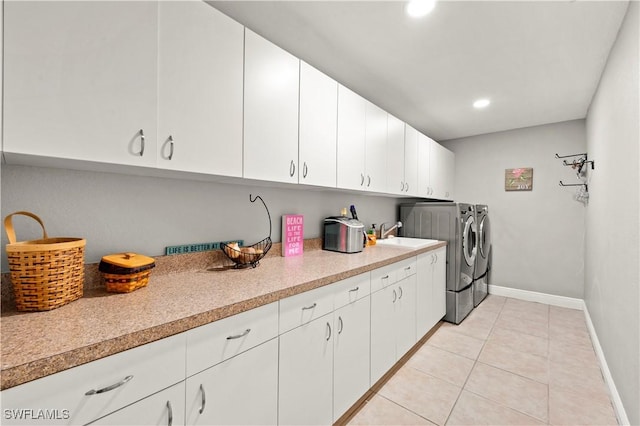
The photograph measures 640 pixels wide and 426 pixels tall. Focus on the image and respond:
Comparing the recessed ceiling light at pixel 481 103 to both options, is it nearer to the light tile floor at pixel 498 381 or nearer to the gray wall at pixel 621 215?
the gray wall at pixel 621 215

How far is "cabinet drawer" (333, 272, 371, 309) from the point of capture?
1.47 metres

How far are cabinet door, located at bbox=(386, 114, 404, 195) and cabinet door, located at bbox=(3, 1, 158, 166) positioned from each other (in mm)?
2000

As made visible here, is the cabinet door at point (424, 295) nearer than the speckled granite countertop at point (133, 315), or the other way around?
the speckled granite countertop at point (133, 315)

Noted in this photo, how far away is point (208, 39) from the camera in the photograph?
1.22 m

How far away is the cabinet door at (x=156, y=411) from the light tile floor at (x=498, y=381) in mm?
1155

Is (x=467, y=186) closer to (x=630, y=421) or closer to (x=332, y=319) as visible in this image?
(x=630, y=421)

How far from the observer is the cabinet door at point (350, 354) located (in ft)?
4.84

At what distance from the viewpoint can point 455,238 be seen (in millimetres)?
2945

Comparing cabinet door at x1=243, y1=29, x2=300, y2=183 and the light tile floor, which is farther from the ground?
cabinet door at x1=243, y1=29, x2=300, y2=183

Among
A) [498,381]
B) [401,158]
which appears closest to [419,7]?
[401,158]

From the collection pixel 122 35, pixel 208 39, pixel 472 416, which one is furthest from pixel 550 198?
pixel 122 35

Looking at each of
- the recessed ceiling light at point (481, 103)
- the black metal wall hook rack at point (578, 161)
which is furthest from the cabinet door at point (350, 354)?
the black metal wall hook rack at point (578, 161)

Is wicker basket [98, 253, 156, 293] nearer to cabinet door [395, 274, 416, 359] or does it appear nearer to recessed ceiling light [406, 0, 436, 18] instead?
cabinet door [395, 274, 416, 359]

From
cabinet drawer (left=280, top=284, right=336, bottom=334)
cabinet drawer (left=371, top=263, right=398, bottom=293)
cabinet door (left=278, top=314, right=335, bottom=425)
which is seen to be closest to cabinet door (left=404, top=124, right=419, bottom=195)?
cabinet drawer (left=371, top=263, right=398, bottom=293)
